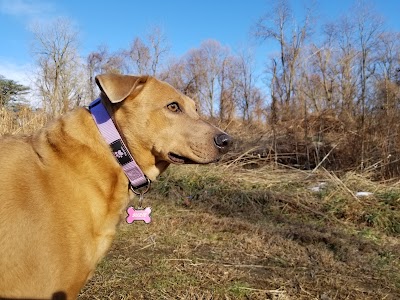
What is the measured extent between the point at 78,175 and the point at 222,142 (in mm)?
1041

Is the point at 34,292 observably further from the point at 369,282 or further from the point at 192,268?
the point at 369,282

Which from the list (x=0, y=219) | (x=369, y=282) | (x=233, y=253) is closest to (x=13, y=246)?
(x=0, y=219)

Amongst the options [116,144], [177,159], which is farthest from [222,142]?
[116,144]

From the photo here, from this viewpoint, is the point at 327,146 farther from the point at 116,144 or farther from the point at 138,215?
the point at 116,144

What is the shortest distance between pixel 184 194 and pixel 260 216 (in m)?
1.80

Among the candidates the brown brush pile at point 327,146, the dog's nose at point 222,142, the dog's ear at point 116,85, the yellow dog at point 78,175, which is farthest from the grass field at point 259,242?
the dog's ear at point 116,85

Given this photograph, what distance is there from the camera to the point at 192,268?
382cm

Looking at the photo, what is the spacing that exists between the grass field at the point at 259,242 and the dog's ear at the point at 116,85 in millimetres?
1847

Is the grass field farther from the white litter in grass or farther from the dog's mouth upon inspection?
the dog's mouth

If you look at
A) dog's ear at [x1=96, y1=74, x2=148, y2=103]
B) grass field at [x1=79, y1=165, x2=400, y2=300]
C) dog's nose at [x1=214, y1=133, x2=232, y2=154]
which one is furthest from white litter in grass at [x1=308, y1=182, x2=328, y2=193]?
dog's ear at [x1=96, y1=74, x2=148, y2=103]

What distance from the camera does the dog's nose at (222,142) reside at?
2674mm

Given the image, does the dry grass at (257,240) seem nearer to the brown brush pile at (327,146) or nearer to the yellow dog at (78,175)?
the brown brush pile at (327,146)

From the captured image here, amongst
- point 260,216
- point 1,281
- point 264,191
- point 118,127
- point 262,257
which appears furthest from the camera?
point 264,191

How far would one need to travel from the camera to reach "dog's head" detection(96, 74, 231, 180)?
8.13ft
